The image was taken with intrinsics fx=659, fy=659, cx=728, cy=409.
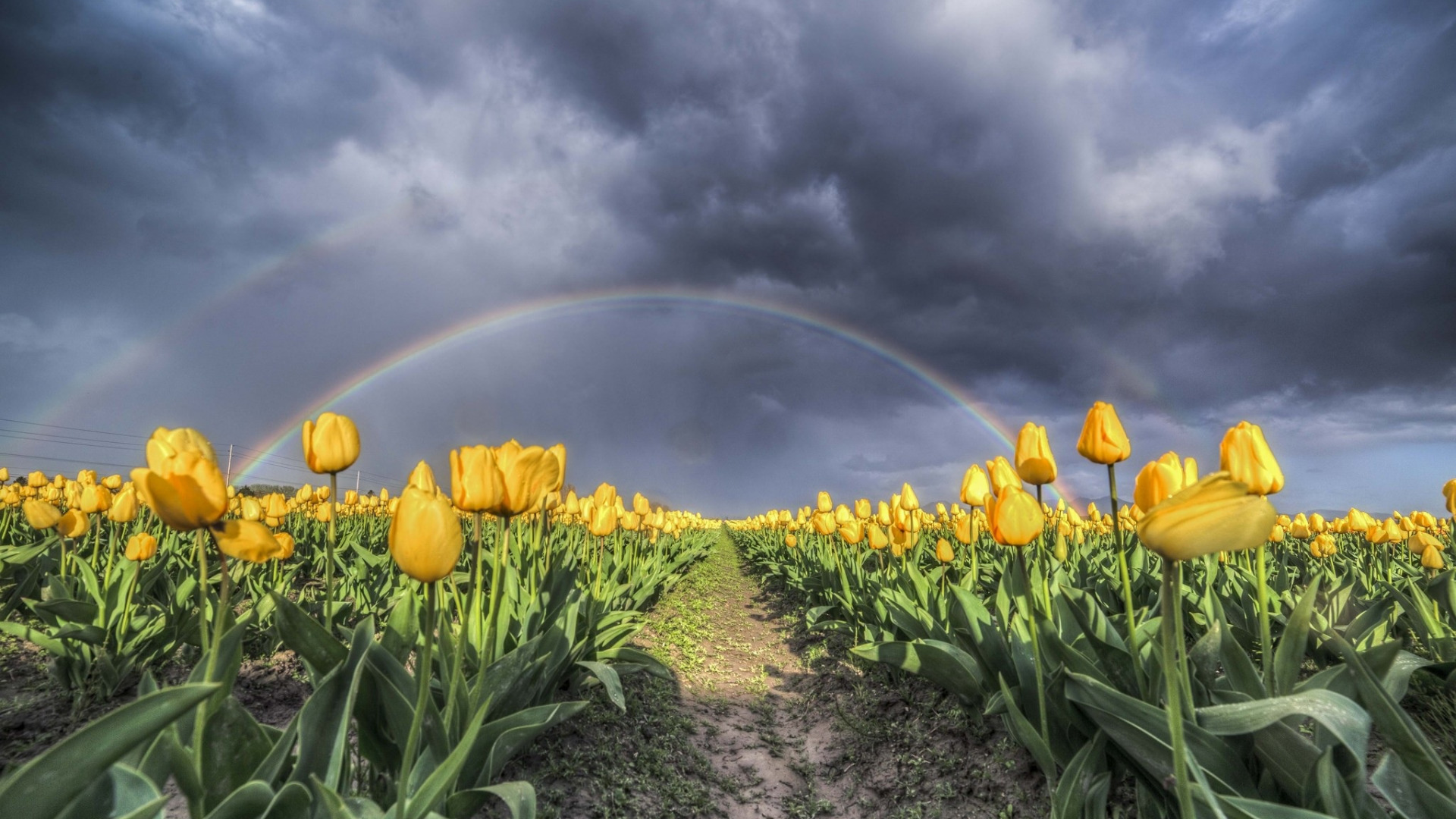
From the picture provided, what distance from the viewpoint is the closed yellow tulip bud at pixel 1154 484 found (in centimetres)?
207

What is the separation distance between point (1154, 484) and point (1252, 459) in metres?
0.50

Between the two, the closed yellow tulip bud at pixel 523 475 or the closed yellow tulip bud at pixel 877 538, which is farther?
the closed yellow tulip bud at pixel 877 538

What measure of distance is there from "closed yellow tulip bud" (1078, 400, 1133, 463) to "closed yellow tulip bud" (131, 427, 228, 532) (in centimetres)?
286

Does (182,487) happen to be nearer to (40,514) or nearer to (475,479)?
(475,479)

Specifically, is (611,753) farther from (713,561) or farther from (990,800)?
(713,561)

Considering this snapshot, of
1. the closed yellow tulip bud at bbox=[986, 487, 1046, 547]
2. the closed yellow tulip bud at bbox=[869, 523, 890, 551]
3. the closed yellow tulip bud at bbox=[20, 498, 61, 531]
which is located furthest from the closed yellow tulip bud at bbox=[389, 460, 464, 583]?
the closed yellow tulip bud at bbox=[20, 498, 61, 531]

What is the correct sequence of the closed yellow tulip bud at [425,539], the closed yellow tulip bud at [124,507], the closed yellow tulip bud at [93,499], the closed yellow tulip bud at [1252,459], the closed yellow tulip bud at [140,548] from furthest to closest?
1. the closed yellow tulip bud at [93,499]
2. the closed yellow tulip bud at [124,507]
3. the closed yellow tulip bud at [140,548]
4. the closed yellow tulip bud at [1252,459]
5. the closed yellow tulip bud at [425,539]

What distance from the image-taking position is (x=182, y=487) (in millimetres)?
1391

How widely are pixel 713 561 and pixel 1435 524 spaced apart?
1429cm

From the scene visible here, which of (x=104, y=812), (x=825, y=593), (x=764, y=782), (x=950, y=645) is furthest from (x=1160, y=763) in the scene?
(x=825, y=593)

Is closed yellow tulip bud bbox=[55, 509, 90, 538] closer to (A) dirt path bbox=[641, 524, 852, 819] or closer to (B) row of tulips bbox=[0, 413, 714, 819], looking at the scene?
(B) row of tulips bbox=[0, 413, 714, 819]

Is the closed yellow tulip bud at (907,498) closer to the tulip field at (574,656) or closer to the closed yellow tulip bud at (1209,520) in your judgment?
the tulip field at (574,656)

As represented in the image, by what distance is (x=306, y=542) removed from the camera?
9.63 meters

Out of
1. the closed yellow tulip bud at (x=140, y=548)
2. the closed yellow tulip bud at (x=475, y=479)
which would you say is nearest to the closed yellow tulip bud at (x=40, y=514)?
the closed yellow tulip bud at (x=140, y=548)
